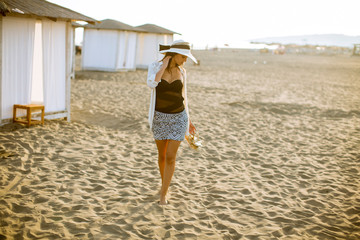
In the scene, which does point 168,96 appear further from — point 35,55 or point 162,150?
point 35,55

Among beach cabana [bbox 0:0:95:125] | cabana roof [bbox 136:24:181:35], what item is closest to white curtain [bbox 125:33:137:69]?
cabana roof [bbox 136:24:181:35]

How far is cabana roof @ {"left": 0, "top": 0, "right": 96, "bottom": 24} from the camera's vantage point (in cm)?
555

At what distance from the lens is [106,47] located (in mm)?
18312

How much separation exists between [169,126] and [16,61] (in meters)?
4.26

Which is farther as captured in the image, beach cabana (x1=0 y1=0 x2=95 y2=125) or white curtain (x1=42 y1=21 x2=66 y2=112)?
white curtain (x1=42 y1=21 x2=66 y2=112)

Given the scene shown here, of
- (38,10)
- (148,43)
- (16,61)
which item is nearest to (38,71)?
(16,61)

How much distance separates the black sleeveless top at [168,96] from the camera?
11.5 feet

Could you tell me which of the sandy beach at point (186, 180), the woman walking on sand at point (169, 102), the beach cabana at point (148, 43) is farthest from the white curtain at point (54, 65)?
the beach cabana at point (148, 43)

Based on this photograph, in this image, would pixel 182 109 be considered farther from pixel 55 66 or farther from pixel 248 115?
pixel 248 115

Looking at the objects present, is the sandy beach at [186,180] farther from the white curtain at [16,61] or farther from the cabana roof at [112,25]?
the cabana roof at [112,25]

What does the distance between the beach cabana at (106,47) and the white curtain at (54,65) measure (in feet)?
37.0

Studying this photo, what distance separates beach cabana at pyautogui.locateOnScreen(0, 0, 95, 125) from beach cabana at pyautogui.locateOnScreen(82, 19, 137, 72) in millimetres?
11237

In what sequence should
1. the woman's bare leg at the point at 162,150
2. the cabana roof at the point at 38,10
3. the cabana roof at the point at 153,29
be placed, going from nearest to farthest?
the woman's bare leg at the point at 162,150 → the cabana roof at the point at 38,10 → the cabana roof at the point at 153,29

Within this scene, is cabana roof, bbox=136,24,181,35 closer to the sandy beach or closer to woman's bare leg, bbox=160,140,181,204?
the sandy beach
